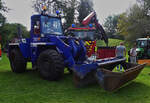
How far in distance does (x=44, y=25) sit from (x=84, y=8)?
32186 mm

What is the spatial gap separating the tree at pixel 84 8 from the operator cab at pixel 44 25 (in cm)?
2932

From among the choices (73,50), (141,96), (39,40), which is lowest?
(141,96)

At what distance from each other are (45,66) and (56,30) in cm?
169

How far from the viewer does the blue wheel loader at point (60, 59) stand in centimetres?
429

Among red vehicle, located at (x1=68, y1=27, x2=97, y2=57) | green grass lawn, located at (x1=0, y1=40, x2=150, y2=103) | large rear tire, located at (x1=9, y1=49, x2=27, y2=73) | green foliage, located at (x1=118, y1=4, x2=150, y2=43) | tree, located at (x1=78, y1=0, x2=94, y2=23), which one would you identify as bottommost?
green grass lawn, located at (x1=0, y1=40, x2=150, y2=103)

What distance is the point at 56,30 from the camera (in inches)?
252

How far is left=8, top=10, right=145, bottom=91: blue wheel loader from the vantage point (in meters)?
4.29

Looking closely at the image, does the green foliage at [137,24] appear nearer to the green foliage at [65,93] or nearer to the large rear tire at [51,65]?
the green foliage at [65,93]

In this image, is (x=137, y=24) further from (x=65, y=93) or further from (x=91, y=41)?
(x=65, y=93)

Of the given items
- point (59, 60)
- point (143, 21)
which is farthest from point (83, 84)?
point (143, 21)

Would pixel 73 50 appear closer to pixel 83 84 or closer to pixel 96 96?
pixel 83 84

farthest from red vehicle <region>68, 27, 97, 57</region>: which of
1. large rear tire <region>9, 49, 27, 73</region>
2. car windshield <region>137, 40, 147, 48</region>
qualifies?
large rear tire <region>9, 49, 27, 73</region>

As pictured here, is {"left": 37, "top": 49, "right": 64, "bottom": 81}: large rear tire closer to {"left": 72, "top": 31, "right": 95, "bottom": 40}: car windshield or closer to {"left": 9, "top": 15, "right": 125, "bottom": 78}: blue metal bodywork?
{"left": 9, "top": 15, "right": 125, "bottom": 78}: blue metal bodywork

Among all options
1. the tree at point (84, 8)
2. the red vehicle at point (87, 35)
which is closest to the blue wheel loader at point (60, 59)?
the red vehicle at point (87, 35)
